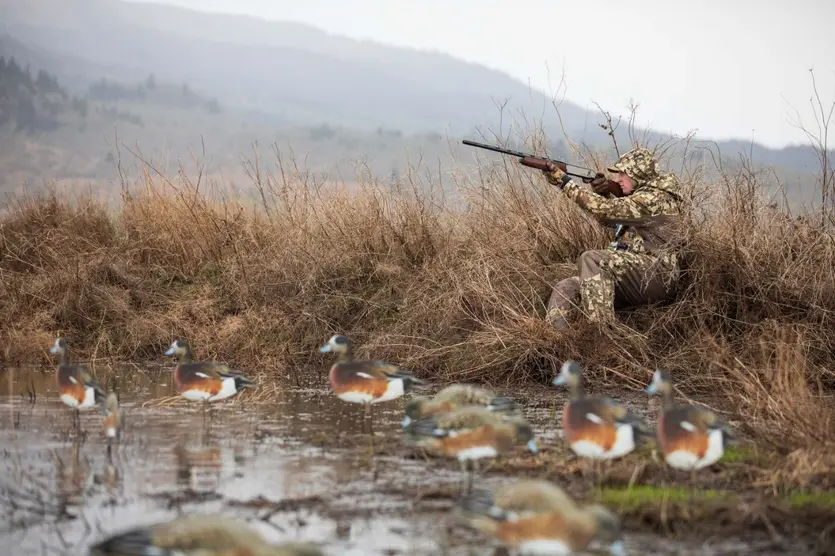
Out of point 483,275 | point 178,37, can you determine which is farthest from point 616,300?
point 178,37

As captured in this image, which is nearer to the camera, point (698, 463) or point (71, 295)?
point (698, 463)

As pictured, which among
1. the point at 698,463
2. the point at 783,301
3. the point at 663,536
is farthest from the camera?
the point at 783,301

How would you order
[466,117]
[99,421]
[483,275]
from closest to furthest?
[99,421] < [483,275] < [466,117]

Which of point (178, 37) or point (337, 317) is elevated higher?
point (178, 37)

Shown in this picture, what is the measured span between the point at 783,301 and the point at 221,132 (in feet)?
285

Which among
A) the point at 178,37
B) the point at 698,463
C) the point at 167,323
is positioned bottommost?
the point at 167,323

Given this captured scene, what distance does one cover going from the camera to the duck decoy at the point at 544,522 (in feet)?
15.5

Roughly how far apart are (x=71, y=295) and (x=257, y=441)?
6147mm

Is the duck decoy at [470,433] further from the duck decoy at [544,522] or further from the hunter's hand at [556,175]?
the hunter's hand at [556,175]

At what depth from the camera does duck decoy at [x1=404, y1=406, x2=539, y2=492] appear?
6199mm

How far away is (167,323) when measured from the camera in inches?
508

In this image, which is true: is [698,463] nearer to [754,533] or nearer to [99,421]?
[754,533]

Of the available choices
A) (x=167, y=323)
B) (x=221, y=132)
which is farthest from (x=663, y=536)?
(x=221, y=132)

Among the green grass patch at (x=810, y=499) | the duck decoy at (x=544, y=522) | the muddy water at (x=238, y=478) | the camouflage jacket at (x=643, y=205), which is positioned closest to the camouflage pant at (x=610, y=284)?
the camouflage jacket at (x=643, y=205)
